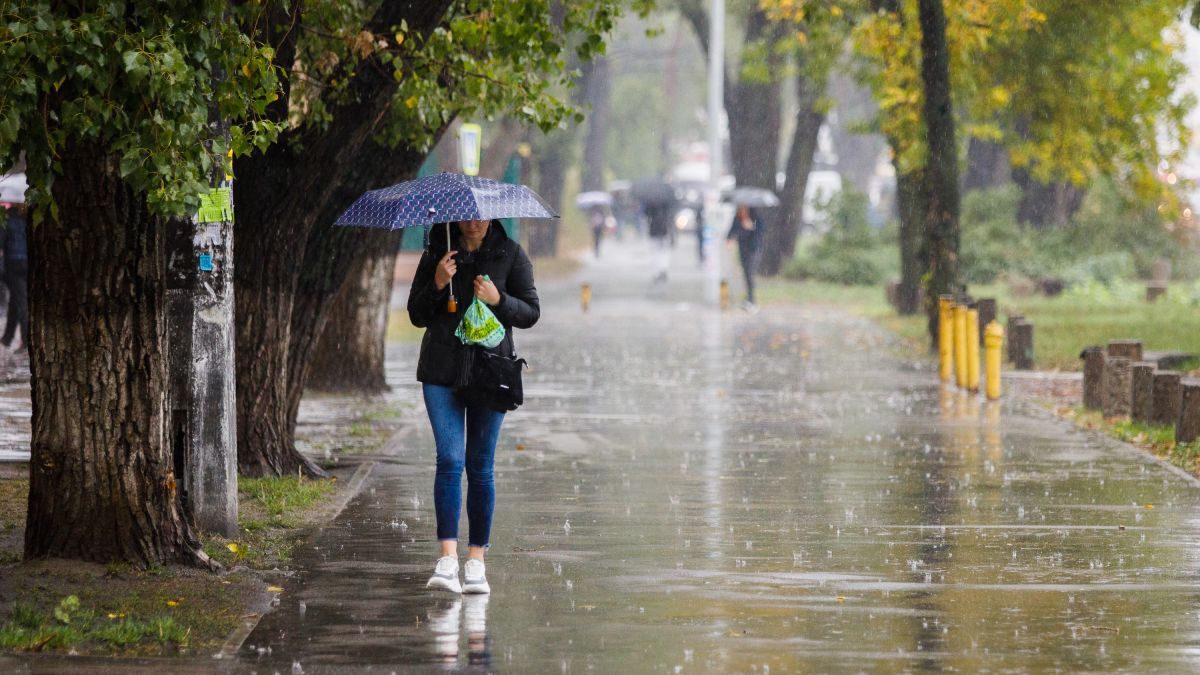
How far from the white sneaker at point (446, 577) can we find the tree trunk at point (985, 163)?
3736cm

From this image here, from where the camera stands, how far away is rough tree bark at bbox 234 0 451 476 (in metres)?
11.4

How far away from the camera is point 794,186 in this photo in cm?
4322

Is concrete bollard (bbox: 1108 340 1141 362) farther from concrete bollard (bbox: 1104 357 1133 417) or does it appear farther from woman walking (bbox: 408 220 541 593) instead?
woman walking (bbox: 408 220 541 593)

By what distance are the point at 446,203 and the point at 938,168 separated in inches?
627

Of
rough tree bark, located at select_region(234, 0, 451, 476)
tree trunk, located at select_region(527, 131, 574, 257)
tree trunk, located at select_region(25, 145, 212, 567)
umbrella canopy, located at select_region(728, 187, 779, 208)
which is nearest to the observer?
tree trunk, located at select_region(25, 145, 212, 567)

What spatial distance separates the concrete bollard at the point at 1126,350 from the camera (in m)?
17.6

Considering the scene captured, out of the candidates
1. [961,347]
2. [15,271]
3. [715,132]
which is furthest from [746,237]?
[961,347]

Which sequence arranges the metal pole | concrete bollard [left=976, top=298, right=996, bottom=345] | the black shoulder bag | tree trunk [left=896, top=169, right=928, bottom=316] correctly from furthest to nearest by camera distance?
the metal pole < tree trunk [left=896, top=169, right=928, bottom=316] < concrete bollard [left=976, top=298, right=996, bottom=345] < the black shoulder bag

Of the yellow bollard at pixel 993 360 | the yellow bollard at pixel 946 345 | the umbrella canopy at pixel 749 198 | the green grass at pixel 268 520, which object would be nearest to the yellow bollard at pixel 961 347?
the yellow bollard at pixel 946 345

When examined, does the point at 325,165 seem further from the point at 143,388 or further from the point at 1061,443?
the point at 1061,443

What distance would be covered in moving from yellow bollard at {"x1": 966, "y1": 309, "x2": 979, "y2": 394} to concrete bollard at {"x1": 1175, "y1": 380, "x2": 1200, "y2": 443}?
4640 mm

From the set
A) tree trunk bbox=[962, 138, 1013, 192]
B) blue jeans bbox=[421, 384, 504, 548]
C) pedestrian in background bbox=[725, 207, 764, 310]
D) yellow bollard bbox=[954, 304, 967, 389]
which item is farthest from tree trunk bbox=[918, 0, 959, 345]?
tree trunk bbox=[962, 138, 1013, 192]

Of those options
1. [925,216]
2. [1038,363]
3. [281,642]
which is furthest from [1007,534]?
[925,216]

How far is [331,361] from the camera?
59.8 feet
